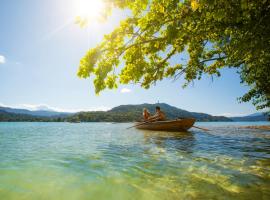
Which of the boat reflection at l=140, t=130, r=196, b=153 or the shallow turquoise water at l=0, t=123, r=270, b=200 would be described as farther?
the boat reflection at l=140, t=130, r=196, b=153

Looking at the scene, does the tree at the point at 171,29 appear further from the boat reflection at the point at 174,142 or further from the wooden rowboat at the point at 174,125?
the wooden rowboat at the point at 174,125

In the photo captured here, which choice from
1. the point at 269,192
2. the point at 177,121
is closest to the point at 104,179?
the point at 269,192

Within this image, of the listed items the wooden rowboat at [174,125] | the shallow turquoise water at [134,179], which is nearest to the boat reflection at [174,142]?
the shallow turquoise water at [134,179]

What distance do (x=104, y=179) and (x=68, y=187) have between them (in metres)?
1.04

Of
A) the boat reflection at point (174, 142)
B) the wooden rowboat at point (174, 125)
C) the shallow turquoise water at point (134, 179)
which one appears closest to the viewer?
the shallow turquoise water at point (134, 179)

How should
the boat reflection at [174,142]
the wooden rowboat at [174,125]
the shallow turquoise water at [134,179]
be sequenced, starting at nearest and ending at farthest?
1. the shallow turquoise water at [134,179]
2. the boat reflection at [174,142]
3. the wooden rowboat at [174,125]

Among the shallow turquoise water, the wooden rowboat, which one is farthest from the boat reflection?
the wooden rowboat

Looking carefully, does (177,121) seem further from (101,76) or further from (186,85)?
(101,76)

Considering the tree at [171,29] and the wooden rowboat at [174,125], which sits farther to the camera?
the wooden rowboat at [174,125]

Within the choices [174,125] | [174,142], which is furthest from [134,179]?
[174,125]

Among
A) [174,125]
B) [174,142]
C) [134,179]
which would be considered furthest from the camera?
[174,125]

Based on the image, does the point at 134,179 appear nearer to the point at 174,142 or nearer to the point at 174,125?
the point at 174,142

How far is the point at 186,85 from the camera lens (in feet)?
56.5

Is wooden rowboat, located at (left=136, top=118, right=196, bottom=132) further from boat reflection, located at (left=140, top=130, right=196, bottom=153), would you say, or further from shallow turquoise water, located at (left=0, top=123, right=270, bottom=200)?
shallow turquoise water, located at (left=0, top=123, right=270, bottom=200)
